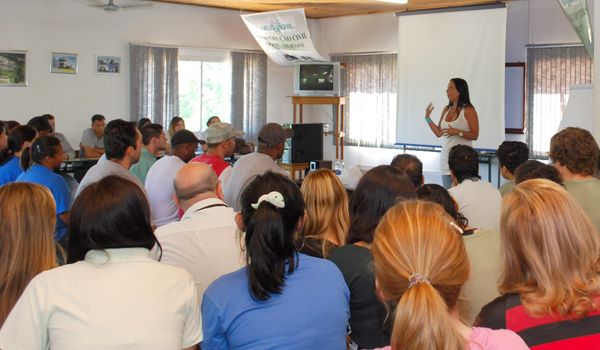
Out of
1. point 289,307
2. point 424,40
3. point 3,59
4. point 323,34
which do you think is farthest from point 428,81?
point 289,307

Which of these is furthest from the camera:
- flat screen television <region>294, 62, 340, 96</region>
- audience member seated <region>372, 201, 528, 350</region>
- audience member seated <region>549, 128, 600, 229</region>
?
flat screen television <region>294, 62, 340, 96</region>

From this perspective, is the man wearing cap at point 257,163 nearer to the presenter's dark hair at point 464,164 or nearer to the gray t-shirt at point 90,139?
the presenter's dark hair at point 464,164

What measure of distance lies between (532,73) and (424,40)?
5.50 feet

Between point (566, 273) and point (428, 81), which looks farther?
point (428, 81)

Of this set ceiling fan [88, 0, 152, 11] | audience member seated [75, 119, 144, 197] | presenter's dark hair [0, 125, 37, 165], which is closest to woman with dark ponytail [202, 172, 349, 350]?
audience member seated [75, 119, 144, 197]

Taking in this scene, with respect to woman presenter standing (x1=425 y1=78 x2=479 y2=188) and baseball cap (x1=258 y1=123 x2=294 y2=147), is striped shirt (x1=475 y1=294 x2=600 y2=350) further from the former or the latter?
woman presenter standing (x1=425 y1=78 x2=479 y2=188)

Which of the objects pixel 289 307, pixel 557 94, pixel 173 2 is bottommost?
pixel 289 307

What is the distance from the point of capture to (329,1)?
10078 millimetres

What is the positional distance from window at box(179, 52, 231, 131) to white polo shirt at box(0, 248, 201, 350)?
9.80m

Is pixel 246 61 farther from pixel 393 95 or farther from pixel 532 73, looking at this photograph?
pixel 532 73

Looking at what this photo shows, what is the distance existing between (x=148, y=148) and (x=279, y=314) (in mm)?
3647

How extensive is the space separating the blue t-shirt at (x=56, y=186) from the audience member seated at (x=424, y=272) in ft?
9.93

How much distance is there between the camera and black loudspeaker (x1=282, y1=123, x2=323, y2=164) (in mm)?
9227

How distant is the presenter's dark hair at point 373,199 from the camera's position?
259 cm
